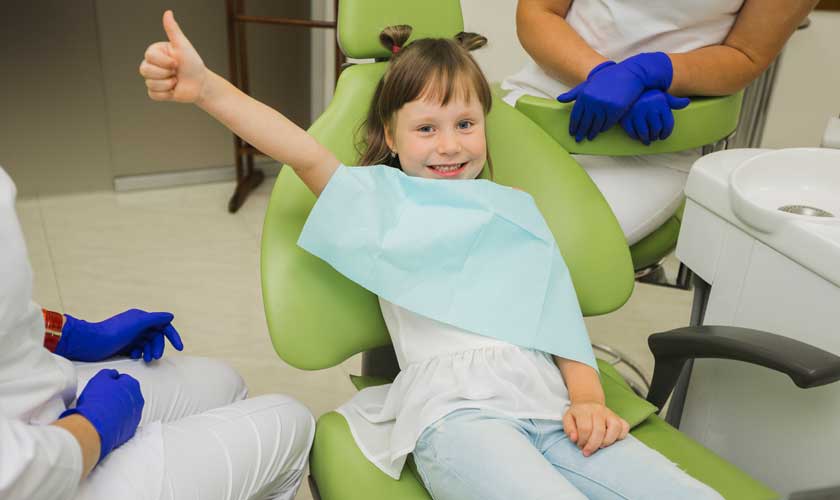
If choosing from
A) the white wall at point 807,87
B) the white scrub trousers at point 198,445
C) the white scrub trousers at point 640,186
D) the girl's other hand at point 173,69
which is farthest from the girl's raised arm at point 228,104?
the white wall at point 807,87

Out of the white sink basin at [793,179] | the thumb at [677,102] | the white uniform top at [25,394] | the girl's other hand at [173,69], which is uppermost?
the girl's other hand at [173,69]

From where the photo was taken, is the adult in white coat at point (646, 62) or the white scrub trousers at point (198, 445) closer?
the white scrub trousers at point (198, 445)

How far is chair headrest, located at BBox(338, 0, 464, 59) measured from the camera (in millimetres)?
1122

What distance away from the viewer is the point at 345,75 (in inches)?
45.5

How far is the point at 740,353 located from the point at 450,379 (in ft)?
1.19

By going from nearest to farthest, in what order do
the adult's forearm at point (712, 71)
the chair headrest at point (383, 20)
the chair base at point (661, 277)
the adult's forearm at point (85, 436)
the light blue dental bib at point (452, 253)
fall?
the adult's forearm at point (85, 436) → the light blue dental bib at point (452, 253) → the chair headrest at point (383, 20) → the adult's forearm at point (712, 71) → the chair base at point (661, 277)

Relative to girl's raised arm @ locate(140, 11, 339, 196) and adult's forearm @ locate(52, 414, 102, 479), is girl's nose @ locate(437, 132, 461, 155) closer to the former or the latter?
girl's raised arm @ locate(140, 11, 339, 196)

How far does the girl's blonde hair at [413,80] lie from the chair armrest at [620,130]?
0.55 feet

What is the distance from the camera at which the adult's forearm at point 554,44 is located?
4.57ft

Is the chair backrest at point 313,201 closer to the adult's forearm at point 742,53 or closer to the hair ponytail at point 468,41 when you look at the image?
the hair ponytail at point 468,41

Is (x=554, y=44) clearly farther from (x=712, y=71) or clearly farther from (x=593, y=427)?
(x=593, y=427)

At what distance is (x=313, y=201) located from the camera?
3.58 feet

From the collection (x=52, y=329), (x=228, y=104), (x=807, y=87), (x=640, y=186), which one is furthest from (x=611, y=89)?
(x=807, y=87)

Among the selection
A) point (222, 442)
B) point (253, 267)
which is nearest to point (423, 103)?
point (222, 442)
